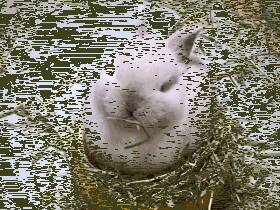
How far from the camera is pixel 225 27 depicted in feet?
2.25

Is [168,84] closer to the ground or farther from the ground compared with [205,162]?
farther from the ground

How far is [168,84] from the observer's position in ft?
2.06

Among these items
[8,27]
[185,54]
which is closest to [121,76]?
[185,54]

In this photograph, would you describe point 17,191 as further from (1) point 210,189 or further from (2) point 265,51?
(2) point 265,51

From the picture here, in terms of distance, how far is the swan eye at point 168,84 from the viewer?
0.62m

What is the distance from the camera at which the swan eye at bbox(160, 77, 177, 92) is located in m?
0.62

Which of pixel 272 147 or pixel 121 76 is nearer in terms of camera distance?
pixel 121 76

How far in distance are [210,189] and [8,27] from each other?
0.38 metres

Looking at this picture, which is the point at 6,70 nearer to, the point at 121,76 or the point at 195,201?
the point at 121,76

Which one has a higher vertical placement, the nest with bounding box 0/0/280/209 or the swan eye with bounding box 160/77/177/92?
the swan eye with bounding box 160/77/177/92

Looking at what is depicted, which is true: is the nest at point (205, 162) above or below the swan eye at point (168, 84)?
below

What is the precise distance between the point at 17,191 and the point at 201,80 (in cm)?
31

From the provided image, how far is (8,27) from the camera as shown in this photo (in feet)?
2.22

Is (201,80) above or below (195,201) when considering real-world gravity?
above
